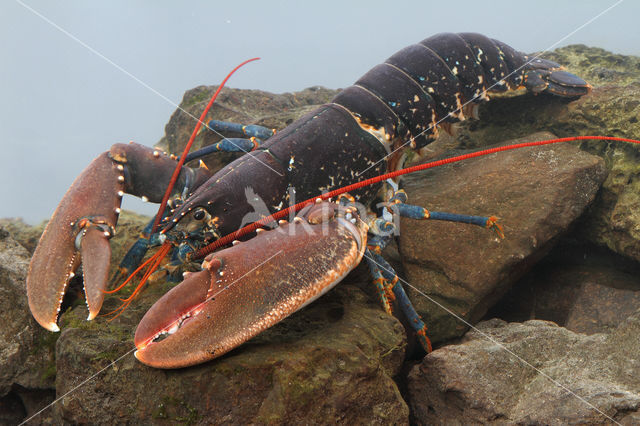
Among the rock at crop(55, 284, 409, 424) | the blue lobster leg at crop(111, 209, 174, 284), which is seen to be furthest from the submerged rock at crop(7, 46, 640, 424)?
the blue lobster leg at crop(111, 209, 174, 284)

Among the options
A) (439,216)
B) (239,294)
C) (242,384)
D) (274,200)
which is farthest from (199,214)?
(439,216)

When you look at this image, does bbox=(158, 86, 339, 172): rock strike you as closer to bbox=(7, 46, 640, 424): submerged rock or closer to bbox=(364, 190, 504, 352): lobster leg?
bbox=(7, 46, 640, 424): submerged rock

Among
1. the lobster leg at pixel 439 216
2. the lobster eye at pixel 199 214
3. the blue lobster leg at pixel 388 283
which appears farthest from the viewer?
the lobster leg at pixel 439 216

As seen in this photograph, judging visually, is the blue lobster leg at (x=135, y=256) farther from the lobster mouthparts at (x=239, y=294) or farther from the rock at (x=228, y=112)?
the rock at (x=228, y=112)

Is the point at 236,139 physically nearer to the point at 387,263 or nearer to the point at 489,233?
the point at 387,263

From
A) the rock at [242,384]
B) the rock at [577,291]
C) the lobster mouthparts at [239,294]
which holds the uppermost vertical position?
the lobster mouthparts at [239,294]

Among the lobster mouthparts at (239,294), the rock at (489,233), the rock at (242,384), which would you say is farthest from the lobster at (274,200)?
the rock at (489,233)

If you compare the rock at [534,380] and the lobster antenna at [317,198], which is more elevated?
the lobster antenna at [317,198]

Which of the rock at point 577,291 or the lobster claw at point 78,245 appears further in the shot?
the rock at point 577,291
